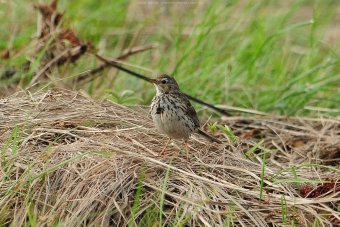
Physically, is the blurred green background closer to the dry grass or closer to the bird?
the bird

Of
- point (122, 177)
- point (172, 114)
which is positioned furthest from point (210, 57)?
point (122, 177)

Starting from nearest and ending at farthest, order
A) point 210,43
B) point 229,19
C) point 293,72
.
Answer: point 293,72, point 210,43, point 229,19

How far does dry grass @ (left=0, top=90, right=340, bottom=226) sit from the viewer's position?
13.9ft

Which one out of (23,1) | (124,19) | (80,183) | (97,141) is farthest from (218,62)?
(80,183)

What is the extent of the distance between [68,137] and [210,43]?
3.72m

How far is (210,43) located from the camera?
8.52m

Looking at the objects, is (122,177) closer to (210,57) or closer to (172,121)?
(172,121)

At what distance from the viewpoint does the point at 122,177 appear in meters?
4.46

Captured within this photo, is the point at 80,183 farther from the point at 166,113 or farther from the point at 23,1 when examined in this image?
the point at 23,1

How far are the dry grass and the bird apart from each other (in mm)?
114

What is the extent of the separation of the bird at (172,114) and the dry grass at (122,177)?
11cm

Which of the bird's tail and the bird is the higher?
the bird

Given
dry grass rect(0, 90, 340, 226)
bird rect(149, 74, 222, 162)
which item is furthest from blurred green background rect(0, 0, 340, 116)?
dry grass rect(0, 90, 340, 226)

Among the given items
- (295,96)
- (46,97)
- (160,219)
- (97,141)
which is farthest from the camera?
(295,96)
